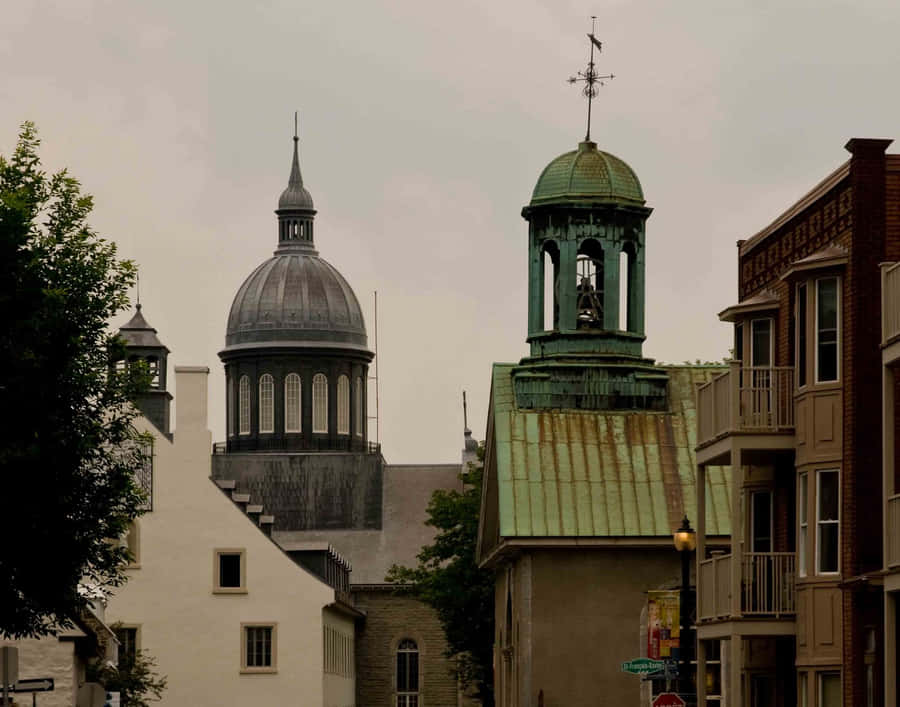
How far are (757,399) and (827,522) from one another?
271cm

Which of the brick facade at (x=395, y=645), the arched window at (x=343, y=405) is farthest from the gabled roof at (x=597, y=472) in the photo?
the arched window at (x=343, y=405)

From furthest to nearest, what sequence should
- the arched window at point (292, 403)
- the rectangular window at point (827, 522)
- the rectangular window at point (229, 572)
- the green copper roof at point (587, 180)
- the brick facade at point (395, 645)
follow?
the arched window at point (292, 403)
the brick facade at point (395, 645)
the rectangular window at point (229, 572)
the green copper roof at point (587, 180)
the rectangular window at point (827, 522)

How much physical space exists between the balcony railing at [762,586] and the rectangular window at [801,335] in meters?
2.36

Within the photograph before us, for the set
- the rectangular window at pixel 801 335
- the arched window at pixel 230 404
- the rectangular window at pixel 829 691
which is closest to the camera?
the rectangular window at pixel 829 691

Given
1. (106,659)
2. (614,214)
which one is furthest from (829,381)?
(106,659)

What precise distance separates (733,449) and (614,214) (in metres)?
20.4

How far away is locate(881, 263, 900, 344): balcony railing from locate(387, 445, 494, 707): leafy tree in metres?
38.9

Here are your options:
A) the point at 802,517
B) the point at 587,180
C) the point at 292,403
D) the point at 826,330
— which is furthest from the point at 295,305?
the point at 826,330

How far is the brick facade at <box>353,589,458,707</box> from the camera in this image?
108 m

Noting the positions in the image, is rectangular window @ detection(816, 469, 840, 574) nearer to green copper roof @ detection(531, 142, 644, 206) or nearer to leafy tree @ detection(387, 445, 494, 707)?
green copper roof @ detection(531, 142, 644, 206)

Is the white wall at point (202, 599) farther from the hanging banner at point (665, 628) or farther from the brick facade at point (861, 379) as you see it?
the brick facade at point (861, 379)

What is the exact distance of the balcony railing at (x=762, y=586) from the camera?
32938 mm

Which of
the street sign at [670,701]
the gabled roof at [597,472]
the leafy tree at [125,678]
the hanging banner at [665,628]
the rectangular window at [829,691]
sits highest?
the gabled roof at [597,472]

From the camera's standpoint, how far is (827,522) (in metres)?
31.6
